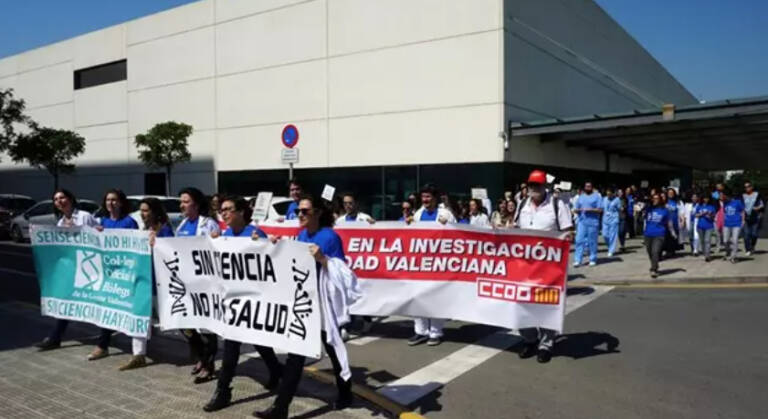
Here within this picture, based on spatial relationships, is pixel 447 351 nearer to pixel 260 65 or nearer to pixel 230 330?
pixel 230 330

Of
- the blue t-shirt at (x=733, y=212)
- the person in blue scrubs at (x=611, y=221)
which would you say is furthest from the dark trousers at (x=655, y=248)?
the person in blue scrubs at (x=611, y=221)

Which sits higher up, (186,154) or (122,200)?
(186,154)

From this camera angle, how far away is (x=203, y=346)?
579 centimetres

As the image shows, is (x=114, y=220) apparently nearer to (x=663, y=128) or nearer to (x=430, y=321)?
(x=430, y=321)

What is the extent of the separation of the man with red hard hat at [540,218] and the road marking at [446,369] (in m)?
0.39

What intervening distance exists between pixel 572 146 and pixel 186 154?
15380 millimetres

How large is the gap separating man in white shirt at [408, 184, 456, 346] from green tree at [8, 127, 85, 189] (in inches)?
932

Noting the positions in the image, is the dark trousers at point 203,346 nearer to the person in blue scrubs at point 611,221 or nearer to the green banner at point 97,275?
the green banner at point 97,275

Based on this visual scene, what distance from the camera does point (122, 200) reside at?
6.83 m

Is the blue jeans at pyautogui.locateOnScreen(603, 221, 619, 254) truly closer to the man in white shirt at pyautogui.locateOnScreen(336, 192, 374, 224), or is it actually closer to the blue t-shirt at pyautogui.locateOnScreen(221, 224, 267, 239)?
the man in white shirt at pyautogui.locateOnScreen(336, 192, 374, 224)

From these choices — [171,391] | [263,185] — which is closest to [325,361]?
[171,391]

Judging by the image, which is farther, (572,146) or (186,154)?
(186,154)

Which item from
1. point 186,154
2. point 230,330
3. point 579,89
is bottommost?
point 230,330

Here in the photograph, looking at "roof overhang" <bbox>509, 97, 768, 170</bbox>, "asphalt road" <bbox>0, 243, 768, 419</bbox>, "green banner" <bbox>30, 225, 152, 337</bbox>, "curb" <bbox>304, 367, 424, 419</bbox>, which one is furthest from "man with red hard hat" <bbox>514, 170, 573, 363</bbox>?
"roof overhang" <bbox>509, 97, 768, 170</bbox>
